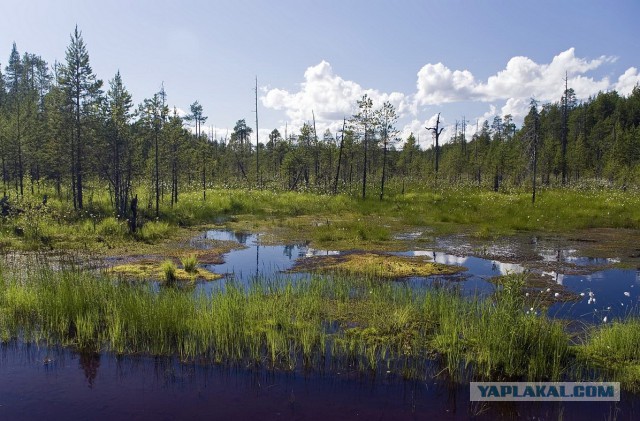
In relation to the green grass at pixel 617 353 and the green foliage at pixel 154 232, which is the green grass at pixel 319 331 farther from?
the green foliage at pixel 154 232

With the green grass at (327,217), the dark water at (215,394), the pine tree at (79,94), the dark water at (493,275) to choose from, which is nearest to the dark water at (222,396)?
the dark water at (215,394)

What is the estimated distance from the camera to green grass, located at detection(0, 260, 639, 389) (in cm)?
759

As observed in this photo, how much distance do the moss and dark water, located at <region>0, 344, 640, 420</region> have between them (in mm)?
7548

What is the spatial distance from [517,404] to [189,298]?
7390 mm

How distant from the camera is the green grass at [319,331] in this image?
24.9 ft

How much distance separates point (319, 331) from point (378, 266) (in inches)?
282

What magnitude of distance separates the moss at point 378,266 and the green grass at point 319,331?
406 cm

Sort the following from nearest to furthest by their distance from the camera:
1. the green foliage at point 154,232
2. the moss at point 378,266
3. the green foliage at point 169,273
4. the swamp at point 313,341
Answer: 1. the swamp at point 313,341
2. the green foliage at point 169,273
3. the moss at point 378,266
4. the green foliage at point 154,232

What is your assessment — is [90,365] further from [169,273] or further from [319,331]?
[169,273]

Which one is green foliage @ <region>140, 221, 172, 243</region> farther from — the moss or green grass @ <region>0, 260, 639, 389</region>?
green grass @ <region>0, 260, 639, 389</region>

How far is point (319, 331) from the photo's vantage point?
29.4 feet

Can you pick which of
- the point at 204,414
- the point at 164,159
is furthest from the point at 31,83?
the point at 204,414

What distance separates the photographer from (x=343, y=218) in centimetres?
3186

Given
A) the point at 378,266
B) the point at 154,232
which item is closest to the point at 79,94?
the point at 154,232
